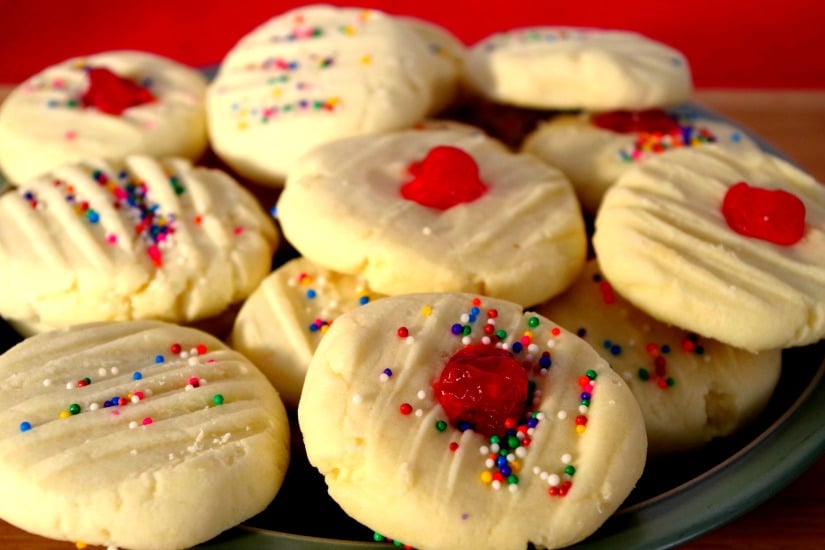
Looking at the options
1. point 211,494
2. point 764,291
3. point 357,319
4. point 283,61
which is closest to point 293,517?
point 211,494

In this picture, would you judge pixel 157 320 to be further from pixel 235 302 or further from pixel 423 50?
pixel 423 50

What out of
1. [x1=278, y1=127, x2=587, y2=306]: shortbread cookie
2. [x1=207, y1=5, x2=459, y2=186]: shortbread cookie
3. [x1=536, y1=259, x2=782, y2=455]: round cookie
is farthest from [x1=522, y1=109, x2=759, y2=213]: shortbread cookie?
[x1=536, y1=259, x2=782, y2=455]: round cookie

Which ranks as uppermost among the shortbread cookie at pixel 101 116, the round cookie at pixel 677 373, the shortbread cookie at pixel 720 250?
the shortbread cookie at pixel 101 116

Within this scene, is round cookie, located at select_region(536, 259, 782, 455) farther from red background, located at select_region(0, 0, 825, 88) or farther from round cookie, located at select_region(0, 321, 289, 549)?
red background, located at select_region(0, 0, 825, 88)

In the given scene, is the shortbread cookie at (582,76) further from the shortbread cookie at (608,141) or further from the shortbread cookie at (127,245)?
the shortbread cookie at (127,245)

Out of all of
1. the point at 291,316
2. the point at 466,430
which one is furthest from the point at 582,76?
the point at 466,430

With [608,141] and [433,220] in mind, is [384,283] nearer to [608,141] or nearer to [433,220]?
[433,220]

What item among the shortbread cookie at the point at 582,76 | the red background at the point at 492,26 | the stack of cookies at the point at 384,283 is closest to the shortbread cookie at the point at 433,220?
the stack of cookies at the point at 384,283
